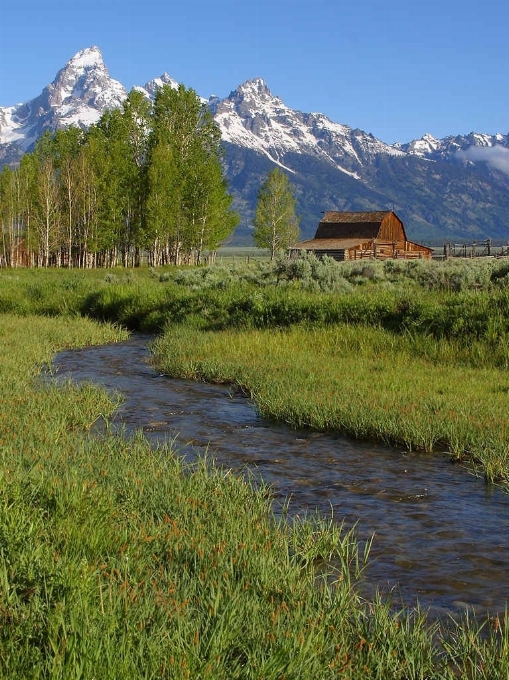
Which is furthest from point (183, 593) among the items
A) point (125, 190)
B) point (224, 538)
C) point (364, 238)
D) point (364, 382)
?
point (364, 238)

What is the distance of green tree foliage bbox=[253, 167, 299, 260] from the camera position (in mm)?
100625

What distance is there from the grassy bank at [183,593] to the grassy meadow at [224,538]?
16mm

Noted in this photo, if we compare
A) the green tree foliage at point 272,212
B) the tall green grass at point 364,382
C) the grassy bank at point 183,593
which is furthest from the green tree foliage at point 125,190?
the grassy bank at point 183,593

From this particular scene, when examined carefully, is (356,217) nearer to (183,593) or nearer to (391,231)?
(391,231)

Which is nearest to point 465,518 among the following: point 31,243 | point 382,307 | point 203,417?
point 203,417

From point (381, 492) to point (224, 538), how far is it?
297cm

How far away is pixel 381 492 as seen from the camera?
8172 millimetres

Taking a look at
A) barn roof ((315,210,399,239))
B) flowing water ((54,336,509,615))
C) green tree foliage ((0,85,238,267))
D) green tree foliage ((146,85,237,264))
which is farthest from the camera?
barn roof ((315,210,399,239))

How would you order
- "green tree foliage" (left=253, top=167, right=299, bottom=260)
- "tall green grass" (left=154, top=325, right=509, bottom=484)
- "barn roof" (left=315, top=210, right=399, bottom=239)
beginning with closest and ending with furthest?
"tall green grass" (left=154, top=325, right=509, bottom=484) < "barn roof" (left=315, top=210, right=399, bottom=239) < "green tree foliage" (left=253, top=167, right=299, bottom=260)

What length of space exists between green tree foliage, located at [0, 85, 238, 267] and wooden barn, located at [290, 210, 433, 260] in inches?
506

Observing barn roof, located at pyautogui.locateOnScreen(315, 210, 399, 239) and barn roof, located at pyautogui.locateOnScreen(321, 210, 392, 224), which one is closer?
barn roof, located at pyautogui.locateOnScreen(315, 210, 399, 239)

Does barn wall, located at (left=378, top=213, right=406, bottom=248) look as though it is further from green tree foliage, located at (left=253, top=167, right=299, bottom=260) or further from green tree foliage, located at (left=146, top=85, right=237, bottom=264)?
green tree foliage, located at (left=146, top=85, right=237, bottom=264)

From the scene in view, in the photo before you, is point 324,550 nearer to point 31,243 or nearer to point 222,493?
point 222,493

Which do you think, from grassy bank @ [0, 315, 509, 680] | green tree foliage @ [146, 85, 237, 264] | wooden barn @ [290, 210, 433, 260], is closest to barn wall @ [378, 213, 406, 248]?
wooden barn @ [290, 210, 433, 260]
